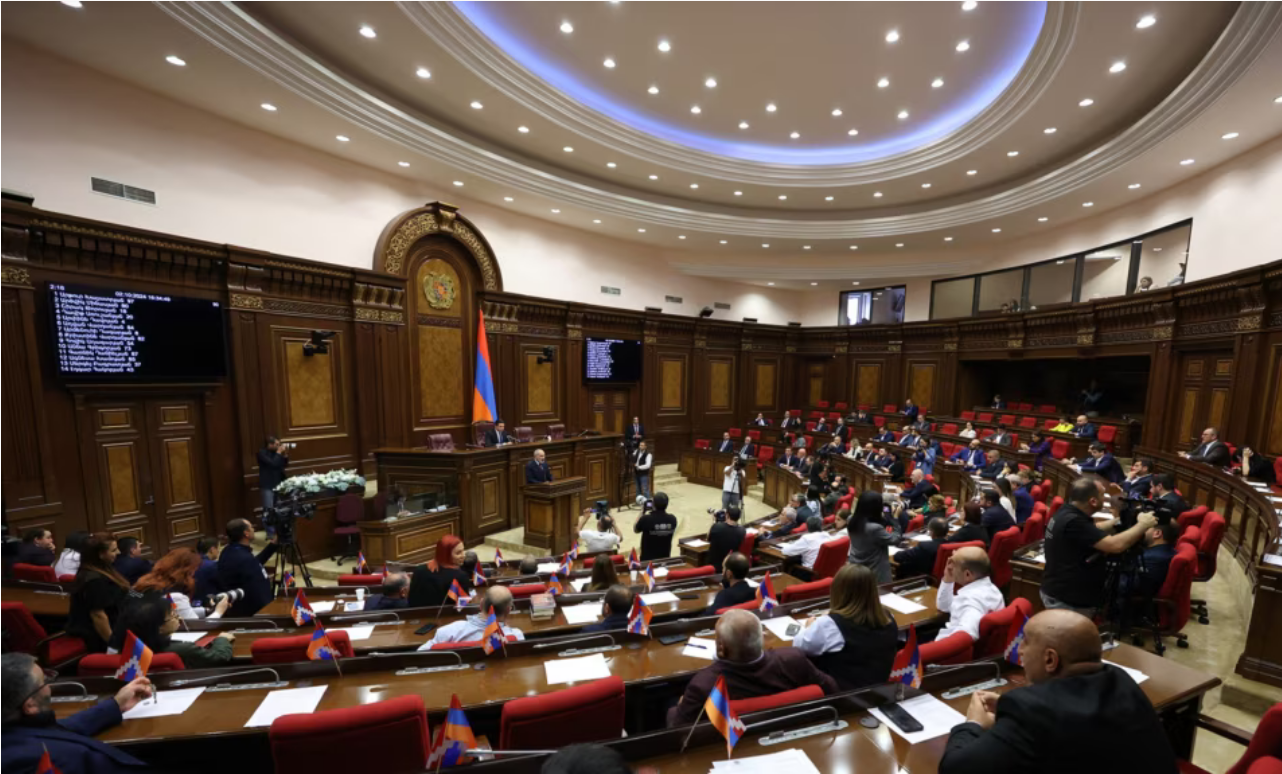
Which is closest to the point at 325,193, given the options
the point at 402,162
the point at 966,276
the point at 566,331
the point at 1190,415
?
Answer: the point at 402,162

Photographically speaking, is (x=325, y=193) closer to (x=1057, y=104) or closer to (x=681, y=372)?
(x=681, y=372)

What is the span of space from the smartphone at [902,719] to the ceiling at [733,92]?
6901 millimetres

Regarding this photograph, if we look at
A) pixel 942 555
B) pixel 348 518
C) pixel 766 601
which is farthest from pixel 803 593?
pixel 348 518

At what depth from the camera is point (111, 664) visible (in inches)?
87.3

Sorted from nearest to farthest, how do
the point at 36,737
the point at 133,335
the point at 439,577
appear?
the point at 36,737 < the point at 439,577 < the point at 133,335

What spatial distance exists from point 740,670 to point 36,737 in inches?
89.9

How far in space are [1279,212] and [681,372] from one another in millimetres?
10235

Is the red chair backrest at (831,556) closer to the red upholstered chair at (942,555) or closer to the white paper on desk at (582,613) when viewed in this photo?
the red upholstered chair at (942,555)

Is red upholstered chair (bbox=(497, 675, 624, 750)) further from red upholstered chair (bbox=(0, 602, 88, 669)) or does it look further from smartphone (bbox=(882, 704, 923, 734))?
red upholstered chair (bbox=(0, 602, 88, 669))

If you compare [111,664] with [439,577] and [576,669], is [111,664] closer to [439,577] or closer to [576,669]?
[439,577]

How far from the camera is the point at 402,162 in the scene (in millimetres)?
7895

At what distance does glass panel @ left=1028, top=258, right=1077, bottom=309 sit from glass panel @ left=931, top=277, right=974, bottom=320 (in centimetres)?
146

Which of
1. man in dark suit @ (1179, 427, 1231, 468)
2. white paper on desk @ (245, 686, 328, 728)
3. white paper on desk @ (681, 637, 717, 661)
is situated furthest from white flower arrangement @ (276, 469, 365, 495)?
man in dark suit @ (1179, 427, 1231, 468)

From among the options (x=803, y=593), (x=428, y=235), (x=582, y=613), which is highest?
(x=428, y=235)
